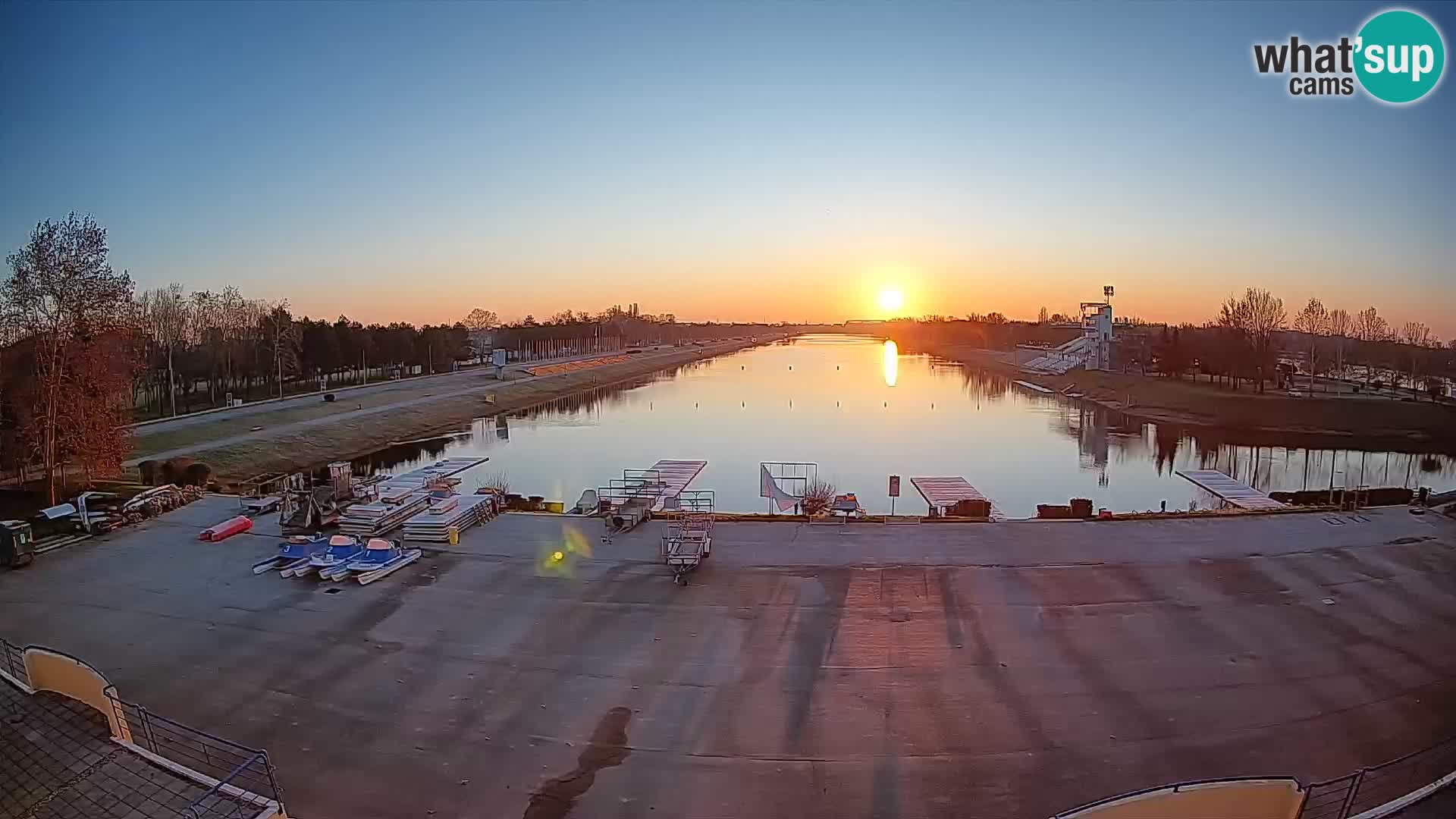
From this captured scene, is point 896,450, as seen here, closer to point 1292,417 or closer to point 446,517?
point 446,517

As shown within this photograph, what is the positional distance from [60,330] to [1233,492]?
27.3 m

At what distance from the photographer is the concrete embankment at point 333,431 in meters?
26.6

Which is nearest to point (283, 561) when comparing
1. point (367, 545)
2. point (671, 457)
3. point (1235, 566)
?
point (367, 545)

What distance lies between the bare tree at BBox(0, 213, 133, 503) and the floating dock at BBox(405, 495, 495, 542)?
8.64 meters

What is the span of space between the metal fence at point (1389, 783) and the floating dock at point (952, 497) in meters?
9.38

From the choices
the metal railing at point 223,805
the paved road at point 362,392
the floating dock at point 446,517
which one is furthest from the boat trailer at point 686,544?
the paved road at point 362,392

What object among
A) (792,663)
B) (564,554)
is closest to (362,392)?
(564,554)

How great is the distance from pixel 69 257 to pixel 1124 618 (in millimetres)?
21303

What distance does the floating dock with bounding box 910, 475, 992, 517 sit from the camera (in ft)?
53.2

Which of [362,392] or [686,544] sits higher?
[362,392]

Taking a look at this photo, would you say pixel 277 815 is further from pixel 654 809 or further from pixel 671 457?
pixel 671 457

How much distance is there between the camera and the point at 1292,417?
3784 cm

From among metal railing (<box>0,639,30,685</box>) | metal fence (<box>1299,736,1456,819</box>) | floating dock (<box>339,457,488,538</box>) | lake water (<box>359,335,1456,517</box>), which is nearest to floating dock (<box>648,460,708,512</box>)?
lake water (<box>359,335,1456,517</box>)

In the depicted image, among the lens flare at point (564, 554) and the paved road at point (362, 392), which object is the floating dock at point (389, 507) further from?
the paved road at point (362, 392)
